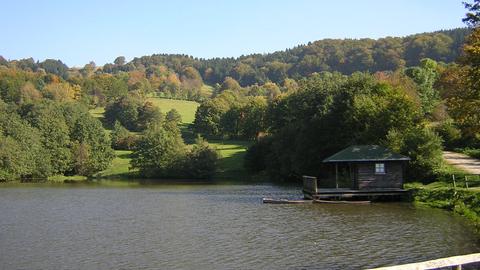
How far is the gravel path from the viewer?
47.2 metres

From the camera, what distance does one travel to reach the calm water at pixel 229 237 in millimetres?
21984

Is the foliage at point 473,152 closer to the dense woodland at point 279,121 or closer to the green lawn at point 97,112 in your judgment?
the dense woodland at point 279,121

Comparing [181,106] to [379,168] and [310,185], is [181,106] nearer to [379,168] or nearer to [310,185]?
[310,185]

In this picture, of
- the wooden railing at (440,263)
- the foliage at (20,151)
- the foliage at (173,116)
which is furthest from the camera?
the foliage at (173,116)

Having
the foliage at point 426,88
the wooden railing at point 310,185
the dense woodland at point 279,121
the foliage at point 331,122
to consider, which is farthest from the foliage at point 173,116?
the wooden railing at point 310,185

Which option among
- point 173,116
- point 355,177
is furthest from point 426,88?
point 173,116

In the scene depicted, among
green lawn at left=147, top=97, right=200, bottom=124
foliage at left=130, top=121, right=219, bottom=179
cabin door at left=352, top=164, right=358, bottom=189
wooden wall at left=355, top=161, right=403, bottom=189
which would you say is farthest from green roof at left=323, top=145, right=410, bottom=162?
green lawn at left=147, top=97, right=200, bottom=124

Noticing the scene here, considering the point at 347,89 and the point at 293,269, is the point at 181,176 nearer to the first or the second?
the point at 347,89

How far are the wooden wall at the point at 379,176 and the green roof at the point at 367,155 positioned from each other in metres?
0.67

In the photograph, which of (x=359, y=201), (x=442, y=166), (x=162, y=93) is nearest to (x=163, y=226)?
(x=359, y=201)

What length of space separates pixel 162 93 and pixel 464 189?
6610 inches

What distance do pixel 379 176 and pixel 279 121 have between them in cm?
5640

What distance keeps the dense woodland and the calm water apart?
9809 millimetres

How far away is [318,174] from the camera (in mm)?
69125
